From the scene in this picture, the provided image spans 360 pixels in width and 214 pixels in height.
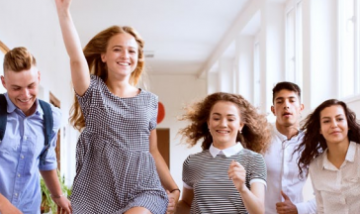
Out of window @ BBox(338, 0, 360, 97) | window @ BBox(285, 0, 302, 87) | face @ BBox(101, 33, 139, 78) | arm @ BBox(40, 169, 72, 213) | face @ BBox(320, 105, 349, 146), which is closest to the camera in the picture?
face @ BBox(101, 33, 139, 78)

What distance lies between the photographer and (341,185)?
2736 millimetres

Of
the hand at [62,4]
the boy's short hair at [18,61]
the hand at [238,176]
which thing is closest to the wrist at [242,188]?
the hand at [238,176]

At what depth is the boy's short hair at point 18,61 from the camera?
2773mm

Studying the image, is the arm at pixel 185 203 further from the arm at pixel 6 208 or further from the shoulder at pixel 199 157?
the arm at pixel 6 208

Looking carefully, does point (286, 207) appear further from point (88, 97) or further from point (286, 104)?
point (88, 97)

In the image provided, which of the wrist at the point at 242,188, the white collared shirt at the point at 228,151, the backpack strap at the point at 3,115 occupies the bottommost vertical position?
the wrist at the point at 242,188

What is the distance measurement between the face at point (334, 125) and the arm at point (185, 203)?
68 centimetres

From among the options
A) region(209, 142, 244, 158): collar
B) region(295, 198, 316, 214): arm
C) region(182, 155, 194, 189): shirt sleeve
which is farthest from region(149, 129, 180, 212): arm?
region(295, 198, 316, 214): arm

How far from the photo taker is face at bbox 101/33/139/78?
2.42m

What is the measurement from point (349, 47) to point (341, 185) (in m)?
2.86

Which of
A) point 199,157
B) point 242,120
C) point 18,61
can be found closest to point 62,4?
point 18,61

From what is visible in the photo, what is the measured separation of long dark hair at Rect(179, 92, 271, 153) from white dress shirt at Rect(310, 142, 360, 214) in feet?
1.04

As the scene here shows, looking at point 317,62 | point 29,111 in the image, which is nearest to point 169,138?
point 317,62

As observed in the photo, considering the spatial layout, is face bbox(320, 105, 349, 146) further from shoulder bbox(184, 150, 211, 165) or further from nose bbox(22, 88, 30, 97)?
nose bbox(22, 88, 30, 97)
